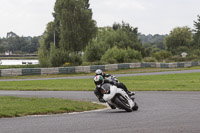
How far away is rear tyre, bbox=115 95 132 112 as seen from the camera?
13267 millimetres

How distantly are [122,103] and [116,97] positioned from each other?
278mm

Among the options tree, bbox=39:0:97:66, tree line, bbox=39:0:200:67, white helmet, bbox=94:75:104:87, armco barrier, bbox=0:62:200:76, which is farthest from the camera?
tree, bbox=39:0:97:66

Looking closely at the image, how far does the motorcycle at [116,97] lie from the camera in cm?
1316

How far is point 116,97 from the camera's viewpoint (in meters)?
13.3

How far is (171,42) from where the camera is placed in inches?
5103

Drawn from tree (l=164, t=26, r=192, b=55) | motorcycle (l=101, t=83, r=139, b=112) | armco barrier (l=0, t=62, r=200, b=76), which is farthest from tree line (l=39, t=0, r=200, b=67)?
motorcycle (l=101, t=83, r=139, b=112)

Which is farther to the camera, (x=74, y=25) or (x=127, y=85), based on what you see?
(x=74, y=25)

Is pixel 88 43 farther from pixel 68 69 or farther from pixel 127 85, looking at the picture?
pixel 127 85

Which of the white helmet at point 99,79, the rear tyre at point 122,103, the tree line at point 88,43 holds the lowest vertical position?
the rear tyre at point 122,103

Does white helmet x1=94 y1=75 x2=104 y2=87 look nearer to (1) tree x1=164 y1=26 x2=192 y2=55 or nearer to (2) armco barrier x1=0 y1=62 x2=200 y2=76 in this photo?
(2) armco barrier x1=0 y1=62 x2=200 y2=76

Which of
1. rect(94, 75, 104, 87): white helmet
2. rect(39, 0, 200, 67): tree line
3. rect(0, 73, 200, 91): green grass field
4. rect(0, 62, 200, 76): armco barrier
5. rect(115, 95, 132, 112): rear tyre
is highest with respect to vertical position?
rect(39, 0, 200, 67): tree line

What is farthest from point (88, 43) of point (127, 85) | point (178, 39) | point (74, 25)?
point (178, 39)

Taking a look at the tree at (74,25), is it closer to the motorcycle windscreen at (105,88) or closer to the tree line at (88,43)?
the tree line at (88,43)

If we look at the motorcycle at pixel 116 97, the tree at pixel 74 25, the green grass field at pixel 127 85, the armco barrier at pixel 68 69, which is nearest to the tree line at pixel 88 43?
the tree at pixel 74 25
